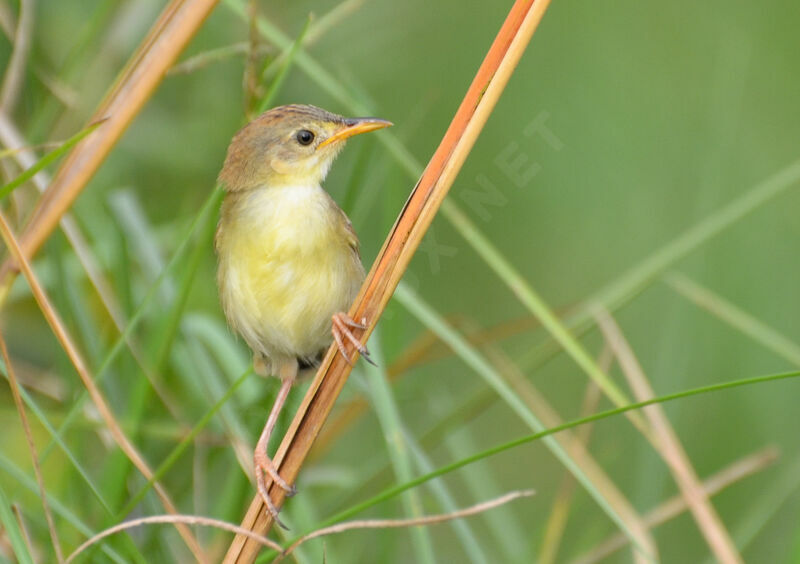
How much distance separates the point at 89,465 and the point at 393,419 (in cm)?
132

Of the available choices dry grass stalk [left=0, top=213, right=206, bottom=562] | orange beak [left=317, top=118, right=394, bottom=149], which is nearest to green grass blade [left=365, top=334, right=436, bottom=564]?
dry grass stalk [left=0, top=213, right=206, bottom=562]

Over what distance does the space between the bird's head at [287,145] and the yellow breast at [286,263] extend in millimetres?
37

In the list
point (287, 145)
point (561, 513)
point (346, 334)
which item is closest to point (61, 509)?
point (346, 334)

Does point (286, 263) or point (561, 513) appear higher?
point (286, 263)

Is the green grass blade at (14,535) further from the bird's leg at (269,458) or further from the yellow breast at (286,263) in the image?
the yellow breast at (286,263)

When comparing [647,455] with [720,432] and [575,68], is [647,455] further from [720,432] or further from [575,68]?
[575,68]

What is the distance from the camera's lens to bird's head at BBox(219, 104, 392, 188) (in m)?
2.83

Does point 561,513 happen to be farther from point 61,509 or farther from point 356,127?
point 61,509

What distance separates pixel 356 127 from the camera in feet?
8.83

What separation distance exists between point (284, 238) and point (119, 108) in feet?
1.79

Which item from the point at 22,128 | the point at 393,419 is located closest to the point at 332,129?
the point at 393,419

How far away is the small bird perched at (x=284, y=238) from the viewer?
108 inches

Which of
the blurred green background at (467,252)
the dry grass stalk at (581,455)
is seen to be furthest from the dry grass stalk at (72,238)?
the dry grass stalk at (581,455)

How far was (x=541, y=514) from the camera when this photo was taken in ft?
17.4
